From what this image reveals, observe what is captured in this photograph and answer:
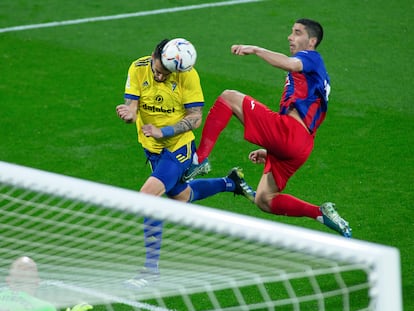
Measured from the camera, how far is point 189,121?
8.48m

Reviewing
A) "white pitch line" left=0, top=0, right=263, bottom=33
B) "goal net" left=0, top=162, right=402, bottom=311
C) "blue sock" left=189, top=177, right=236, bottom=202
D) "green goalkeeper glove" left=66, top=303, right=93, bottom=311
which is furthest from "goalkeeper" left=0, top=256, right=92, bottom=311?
"white pitch line" left=0, top=0, right=263, bottom=33

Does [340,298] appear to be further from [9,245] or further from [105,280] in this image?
[9,245]

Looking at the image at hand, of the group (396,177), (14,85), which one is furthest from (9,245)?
(14,85)

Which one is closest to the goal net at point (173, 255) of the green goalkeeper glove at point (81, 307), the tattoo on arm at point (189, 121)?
the green goalkeeper glove at point (81, 307)

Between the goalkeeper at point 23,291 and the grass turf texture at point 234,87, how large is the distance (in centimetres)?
300

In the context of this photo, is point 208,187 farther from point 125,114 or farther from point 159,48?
point 159,48

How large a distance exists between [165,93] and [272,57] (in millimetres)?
1086

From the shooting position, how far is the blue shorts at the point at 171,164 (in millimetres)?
8461

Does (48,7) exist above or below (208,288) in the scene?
above

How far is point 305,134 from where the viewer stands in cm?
848

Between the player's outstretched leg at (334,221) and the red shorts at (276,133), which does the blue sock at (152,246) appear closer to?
the red shorts at (276,133)

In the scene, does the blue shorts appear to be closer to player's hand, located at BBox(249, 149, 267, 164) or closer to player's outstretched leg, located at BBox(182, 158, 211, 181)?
player's outstretched leg, located at BBox(182, 158, 211, 181)

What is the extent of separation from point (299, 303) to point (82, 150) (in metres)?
4.08

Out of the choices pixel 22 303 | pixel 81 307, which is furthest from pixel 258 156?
pixel 22 303
